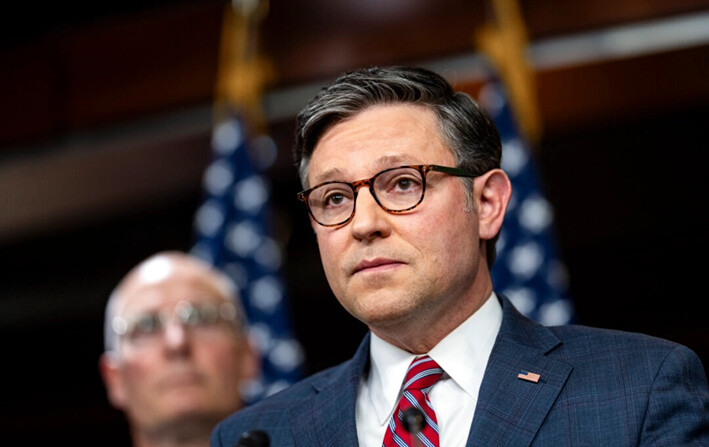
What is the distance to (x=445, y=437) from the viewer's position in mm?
1649

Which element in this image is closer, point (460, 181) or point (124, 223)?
point (460, 181)

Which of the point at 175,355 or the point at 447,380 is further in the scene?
the point at 175,355

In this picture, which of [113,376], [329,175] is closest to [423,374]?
[329,175]

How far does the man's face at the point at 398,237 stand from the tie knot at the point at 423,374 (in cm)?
7

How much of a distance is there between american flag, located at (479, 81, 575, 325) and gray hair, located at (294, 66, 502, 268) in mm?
1756

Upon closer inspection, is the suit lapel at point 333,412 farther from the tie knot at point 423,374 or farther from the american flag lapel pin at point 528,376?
the american flag lapel pin at point 528,376

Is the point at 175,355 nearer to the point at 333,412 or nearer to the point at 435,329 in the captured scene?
the point at 333,412

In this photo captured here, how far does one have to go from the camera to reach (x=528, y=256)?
12.1 ft

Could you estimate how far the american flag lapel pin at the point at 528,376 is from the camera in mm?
1648

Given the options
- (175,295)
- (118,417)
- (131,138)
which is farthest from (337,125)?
(118,417)

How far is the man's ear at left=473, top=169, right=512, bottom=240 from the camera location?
1.86m

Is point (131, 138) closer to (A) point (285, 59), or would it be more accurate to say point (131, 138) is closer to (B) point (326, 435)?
(A) point (285, 59)

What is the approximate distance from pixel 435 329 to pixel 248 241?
8.36 ft

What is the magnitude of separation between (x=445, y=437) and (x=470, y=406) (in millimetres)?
80
